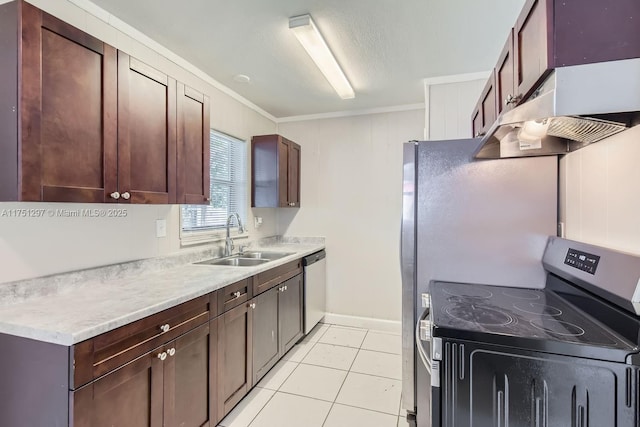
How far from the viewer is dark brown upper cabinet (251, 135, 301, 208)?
3.29 metres

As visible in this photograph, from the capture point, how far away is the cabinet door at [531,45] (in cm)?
90

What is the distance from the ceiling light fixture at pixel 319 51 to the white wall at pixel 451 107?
763 mm

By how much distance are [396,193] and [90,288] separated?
284 centimetres

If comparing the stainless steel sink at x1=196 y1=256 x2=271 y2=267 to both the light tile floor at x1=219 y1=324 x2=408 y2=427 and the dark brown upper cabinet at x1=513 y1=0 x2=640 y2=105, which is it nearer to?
the light tile floor at x1=219 y1=324 x2=408 y2=427

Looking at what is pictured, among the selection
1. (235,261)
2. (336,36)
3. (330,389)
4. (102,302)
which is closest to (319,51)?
(336,36)

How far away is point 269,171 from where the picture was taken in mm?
3312

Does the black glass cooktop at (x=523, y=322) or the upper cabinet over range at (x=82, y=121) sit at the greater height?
the upper cabinet over range at (x=82, y=121)

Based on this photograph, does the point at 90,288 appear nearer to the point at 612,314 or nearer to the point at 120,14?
the point at 120,14

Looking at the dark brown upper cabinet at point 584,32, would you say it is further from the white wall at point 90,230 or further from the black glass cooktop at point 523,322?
the white wall at point 90,230

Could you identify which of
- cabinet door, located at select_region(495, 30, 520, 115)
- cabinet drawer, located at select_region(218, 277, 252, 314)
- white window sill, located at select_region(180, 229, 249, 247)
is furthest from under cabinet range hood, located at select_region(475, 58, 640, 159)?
white window sill, located at select_region(180, 229, 249, 247)

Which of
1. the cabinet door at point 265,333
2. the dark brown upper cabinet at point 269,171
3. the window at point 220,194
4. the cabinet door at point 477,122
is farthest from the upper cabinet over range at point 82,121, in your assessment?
the cabinet door at point 477,122

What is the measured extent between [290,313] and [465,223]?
5.82ft

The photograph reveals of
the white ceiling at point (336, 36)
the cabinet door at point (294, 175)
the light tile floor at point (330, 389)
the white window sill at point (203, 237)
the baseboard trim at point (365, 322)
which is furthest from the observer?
the cabinet door at point (294, 175)

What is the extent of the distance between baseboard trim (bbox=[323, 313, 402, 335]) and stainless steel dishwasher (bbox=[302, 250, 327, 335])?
0.44 feet
